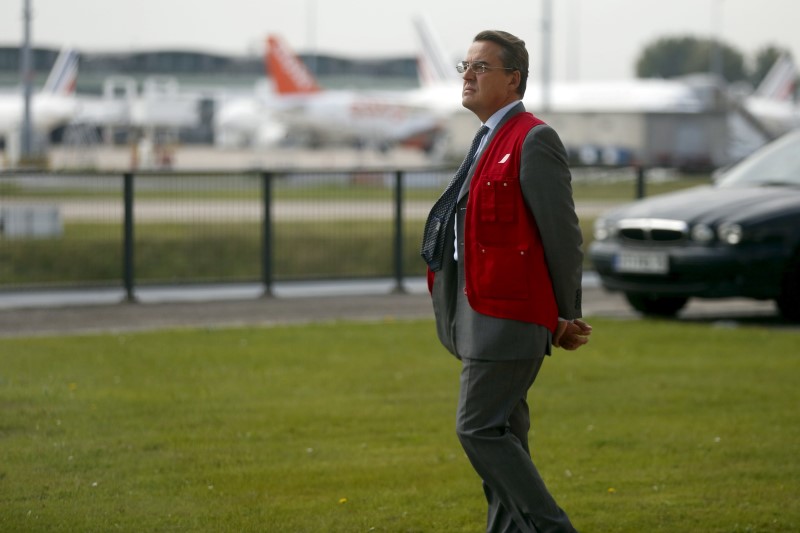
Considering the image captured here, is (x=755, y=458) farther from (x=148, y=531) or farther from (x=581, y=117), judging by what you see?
(x=581, y=117)

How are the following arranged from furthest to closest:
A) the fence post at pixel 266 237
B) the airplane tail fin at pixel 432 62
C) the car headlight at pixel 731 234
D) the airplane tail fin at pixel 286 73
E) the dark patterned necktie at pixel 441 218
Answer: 1. the airplane tail fin at pixel 432 62
2. the airplane tail fin at pixel 286 73
3. the fence post at pixel 266 237
4. the car headlight at pixel 731 234
5. the dark patterned necktie at pixel 441 218

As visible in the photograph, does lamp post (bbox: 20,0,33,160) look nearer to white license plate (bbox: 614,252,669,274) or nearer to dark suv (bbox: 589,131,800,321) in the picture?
dark suv (bbox: 589,131,800,321)

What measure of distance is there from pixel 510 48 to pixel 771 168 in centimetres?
974

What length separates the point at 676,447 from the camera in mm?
7523

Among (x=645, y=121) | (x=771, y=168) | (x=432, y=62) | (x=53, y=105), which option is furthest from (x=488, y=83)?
(x=432, y=62)

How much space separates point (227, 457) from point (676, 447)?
2212mm

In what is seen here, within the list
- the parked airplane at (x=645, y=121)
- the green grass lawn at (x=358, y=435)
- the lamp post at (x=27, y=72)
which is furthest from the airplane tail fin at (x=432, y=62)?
the green grass lawn at (x=358, y=435)

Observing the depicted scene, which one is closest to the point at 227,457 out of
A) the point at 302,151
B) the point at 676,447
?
the point at 676,447

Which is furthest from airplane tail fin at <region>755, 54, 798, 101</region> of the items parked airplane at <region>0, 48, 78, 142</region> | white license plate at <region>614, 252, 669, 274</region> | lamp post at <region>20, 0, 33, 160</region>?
white license plate at <region>614, 252, 669, 274</region>

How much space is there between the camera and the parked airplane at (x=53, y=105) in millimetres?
81000

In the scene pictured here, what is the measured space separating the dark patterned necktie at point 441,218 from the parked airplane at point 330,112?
79247 millimetres

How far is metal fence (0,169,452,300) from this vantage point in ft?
50.8

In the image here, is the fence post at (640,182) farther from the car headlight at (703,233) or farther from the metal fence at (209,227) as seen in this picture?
the car headlight at (703,233)

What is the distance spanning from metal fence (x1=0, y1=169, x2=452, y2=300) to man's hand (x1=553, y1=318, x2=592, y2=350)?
1070cm
